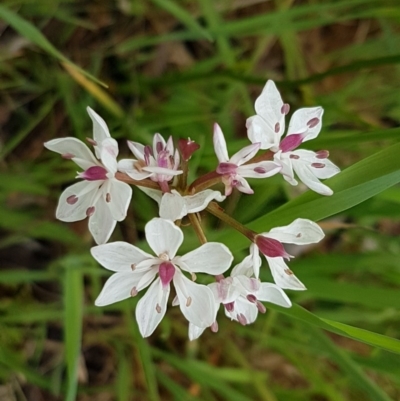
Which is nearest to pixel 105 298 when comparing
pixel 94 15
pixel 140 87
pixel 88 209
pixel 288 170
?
pixel 88 209

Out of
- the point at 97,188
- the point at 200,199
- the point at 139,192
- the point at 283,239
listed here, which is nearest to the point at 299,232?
the point at 283,239

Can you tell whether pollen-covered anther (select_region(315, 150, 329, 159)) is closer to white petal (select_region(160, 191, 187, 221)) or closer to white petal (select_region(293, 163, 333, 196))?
white petal (select_region(293, 163, 333, 196))

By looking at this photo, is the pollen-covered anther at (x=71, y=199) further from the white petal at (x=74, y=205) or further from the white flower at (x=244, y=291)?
the white flower at (x=244, y=291)

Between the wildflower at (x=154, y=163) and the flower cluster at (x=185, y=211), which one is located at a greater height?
the wildflower at (x=154, y=163)

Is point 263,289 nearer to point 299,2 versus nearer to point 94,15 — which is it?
point 94,15

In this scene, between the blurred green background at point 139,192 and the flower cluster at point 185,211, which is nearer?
the flower cluster at point 185,211

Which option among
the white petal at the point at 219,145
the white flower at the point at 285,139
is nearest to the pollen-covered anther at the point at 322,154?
the white flower at the point at 285,139

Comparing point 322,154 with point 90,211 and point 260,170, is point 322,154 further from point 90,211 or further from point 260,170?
point 90,211
